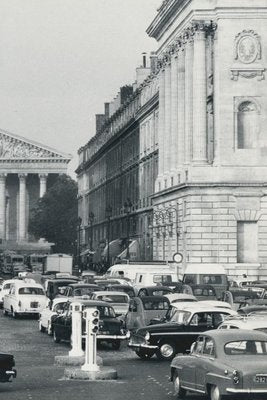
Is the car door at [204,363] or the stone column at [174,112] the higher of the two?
the stone column at [174,112]

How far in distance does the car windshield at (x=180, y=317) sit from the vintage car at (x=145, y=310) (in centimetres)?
479

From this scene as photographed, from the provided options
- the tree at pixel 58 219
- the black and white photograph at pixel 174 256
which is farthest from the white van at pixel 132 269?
the tree at pixel 58 219

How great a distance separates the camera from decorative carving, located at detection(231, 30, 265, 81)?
73.8 m

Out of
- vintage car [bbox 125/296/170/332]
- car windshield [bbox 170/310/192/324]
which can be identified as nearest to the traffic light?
car windshield [bbox 170/310/192/324]

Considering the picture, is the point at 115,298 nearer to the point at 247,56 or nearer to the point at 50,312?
the point at 50,312

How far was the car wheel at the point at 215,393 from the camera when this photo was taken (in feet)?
74.4

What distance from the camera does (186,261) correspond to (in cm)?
7512

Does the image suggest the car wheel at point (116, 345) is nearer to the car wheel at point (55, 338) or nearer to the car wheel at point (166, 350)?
the car wheel at point (55, 338)

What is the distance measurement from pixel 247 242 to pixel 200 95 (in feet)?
31.6

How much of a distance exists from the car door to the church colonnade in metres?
51.1

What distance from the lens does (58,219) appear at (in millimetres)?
183625

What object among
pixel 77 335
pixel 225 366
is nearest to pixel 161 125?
pixel 77 335

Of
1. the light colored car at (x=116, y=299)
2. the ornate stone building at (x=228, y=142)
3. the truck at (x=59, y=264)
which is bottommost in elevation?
the light colored car at (x=116, y=299)

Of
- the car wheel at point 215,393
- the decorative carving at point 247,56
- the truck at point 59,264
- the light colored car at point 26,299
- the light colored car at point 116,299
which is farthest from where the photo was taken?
the truck at point 59,264
